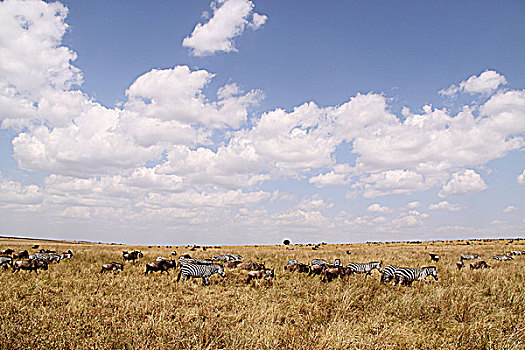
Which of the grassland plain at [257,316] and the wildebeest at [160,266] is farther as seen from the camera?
the wildebeest at [160,266]

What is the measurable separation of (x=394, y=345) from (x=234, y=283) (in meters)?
9.13

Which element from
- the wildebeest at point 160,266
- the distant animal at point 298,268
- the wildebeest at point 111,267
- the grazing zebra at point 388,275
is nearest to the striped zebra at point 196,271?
the wildebeest at point 160,266

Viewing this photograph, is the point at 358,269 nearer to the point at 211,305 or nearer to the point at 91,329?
the point at 211,305

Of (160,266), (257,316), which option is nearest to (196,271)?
(160,266)

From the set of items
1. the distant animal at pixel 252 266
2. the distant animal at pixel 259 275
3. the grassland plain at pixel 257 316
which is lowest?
the distant animal at pixel 252 266

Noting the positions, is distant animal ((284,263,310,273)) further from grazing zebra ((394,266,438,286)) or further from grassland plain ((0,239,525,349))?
grazing zebra ((394,266,438,286))

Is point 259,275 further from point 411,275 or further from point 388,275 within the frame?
point 411,275

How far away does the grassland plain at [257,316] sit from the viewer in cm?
630

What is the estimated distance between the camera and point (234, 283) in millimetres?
14453

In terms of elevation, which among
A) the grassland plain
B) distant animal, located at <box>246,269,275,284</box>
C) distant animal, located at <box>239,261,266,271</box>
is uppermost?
the grassland plain

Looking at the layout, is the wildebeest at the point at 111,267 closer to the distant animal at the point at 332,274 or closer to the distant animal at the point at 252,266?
the distant animal at the point at 252,266

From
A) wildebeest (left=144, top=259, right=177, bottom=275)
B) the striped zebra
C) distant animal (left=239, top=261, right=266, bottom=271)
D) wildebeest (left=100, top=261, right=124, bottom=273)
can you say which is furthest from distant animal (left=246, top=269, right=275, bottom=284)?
wildebeest (left=100, top=261, right=124, bottom=273)

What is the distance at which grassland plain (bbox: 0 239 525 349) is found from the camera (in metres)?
6.30

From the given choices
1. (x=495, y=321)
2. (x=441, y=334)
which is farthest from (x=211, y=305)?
(x=495, y=321)
